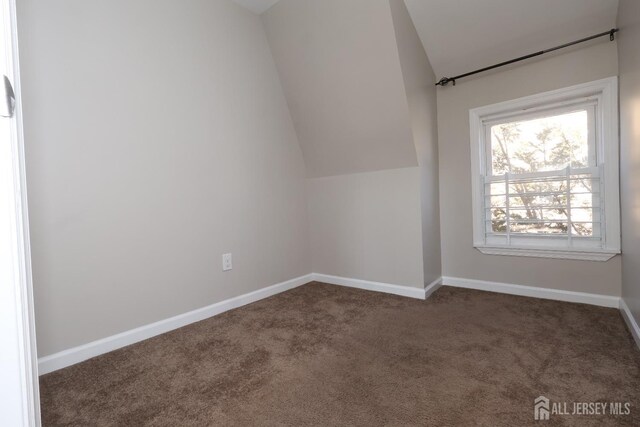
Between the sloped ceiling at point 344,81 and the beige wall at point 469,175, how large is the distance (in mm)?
550

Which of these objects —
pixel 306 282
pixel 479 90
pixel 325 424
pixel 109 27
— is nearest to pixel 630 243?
pixel 479 90

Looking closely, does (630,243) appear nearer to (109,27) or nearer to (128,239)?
(128,239)

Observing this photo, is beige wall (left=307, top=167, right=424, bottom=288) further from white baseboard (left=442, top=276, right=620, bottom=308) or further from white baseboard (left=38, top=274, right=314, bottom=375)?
white baseboard (left=38, top=274, right=314, bottom=375)

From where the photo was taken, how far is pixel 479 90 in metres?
2.50

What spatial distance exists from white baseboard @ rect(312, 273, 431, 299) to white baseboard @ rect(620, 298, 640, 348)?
1145 mm

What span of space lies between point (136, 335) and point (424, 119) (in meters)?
2.51

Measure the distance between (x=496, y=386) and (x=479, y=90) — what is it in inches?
87.3

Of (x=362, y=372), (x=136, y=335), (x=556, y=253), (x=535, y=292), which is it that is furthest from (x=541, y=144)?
(x=136, y=335)

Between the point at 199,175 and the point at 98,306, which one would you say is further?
the point at 199,175

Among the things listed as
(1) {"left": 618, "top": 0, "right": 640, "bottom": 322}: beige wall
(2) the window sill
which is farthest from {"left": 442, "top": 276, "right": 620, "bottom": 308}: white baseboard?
(2) the window sill

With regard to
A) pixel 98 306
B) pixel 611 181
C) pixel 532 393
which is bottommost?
pixel 532 393

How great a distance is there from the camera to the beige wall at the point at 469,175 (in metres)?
2.06

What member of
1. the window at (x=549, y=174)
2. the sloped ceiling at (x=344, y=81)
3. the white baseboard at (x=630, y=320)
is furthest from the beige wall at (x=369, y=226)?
the white baseboard at (x=630, y=320)

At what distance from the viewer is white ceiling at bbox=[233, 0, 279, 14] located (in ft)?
7.50
